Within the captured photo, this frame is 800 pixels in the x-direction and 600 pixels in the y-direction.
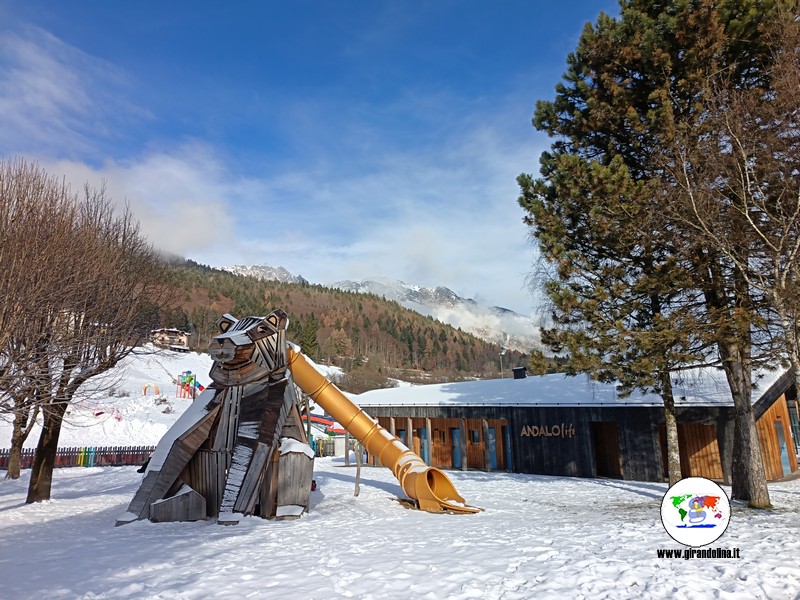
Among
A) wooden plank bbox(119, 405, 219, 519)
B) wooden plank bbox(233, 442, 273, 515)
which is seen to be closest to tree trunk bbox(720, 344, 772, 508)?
wooden plank bbox(233, 442, 273, 515)

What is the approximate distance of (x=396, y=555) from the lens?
26.0ft

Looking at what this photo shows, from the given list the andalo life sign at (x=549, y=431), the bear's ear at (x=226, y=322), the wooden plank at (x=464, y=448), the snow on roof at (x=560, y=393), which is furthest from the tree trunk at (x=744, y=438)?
the wooden plank at (x=464, y=448)

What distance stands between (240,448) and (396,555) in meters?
4.41

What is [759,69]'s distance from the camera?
39.1ft

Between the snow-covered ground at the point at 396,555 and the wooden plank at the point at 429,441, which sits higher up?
the wooden plank at the point at 429,441

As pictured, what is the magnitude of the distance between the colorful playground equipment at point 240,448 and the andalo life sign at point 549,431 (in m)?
9.24

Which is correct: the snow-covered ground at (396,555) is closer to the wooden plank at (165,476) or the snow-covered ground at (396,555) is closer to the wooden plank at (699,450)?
the wooden plank at (165,476)

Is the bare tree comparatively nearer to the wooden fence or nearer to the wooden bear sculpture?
the wooden bear sculpture

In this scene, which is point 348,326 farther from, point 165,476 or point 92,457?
point 165,476

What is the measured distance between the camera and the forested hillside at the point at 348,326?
358 feet

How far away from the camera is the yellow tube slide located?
12.8m

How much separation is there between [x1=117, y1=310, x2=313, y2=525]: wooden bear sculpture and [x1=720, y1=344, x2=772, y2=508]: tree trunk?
388 inches

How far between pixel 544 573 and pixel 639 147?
10.7 meters

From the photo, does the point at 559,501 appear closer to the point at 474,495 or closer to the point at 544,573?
the point at 474,495
